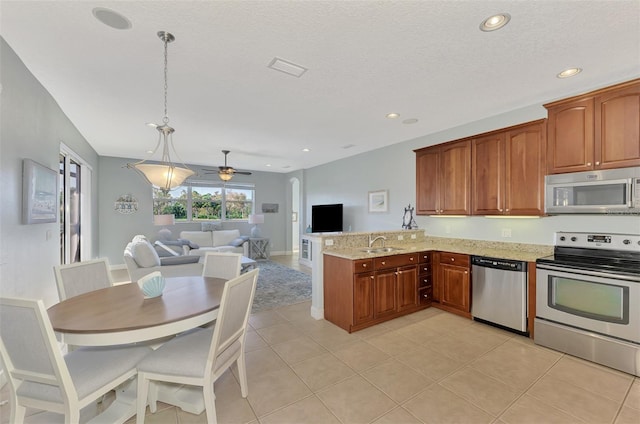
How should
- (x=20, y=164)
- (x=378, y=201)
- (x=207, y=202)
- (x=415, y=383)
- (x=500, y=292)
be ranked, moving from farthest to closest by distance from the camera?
1. (x=207, y=202)
2. (x=378, y=201)
3. (x=500, y=292)
4. (x=20, y=164)
5. (x=415, y=383)

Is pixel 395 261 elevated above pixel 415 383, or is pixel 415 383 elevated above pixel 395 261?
pixel 395 261

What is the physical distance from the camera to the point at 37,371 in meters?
1.39

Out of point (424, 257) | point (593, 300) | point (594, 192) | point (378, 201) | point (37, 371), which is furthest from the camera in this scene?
point (378, 201)

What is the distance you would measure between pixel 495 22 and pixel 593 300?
2626 millimetres

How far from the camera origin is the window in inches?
295

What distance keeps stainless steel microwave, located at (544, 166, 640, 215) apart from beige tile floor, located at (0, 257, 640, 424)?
4.88ft

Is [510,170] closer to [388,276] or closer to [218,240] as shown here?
[388,276]

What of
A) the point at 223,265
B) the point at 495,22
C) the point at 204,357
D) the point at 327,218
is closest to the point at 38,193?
the point at 223,265

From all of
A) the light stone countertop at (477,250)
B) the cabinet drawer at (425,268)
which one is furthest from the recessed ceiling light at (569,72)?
the cabinet drawer at (425,268)

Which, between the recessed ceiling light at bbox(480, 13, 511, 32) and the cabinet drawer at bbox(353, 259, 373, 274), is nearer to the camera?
the recessed ceiling light at bbox(480, 13, 511, 32)

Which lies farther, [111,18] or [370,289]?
[370,289]

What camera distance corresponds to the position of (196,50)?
7.32 feet

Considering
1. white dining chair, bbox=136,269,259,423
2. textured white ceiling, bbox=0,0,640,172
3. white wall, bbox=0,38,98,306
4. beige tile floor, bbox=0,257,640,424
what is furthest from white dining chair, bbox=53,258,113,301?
textured white ceiling, bbox=0,0,640,172

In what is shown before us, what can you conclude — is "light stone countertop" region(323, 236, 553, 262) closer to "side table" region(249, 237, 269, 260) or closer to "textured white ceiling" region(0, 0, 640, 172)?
"textured white ceiling" region(0, 0, 640, 172)
